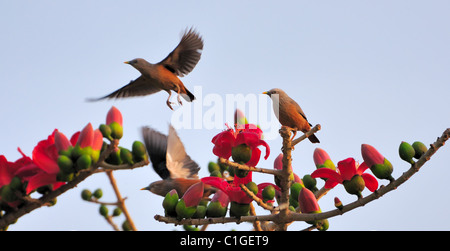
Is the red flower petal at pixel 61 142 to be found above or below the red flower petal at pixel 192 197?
above

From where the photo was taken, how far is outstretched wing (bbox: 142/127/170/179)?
3.99 meters

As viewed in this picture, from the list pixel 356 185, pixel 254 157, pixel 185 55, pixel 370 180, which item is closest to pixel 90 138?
pixel 254 157

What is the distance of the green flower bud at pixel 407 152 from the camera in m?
2.60

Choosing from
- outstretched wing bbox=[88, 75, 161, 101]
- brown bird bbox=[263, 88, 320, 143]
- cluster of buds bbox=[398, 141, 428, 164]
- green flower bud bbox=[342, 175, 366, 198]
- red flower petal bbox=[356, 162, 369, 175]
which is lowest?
green flower bud bbox=[342, 175, 366, 198]

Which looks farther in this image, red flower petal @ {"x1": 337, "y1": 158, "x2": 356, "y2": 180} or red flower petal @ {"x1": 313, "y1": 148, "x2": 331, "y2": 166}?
red flower petal @ {"x1": 313, "y1": 148, "x2": 331, "y2": 166}

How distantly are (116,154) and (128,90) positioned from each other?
554 cm

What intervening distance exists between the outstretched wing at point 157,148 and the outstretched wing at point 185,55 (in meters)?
3.75

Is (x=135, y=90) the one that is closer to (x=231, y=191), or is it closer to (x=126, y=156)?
(x=126, y=156)

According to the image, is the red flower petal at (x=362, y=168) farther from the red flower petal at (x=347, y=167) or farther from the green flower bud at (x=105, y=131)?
the green flower bud at (x=105, y=131)

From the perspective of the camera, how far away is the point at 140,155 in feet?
9.90

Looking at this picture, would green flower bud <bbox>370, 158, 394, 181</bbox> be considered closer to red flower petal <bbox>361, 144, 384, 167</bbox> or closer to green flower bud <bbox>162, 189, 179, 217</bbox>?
red flower petal <bbox>361, 144, 384, 167</bbox>

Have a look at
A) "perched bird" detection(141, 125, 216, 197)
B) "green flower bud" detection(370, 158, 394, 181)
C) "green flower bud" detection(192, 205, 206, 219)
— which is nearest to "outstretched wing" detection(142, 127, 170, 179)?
"perched bird" detection(141, 125, 216, 197)

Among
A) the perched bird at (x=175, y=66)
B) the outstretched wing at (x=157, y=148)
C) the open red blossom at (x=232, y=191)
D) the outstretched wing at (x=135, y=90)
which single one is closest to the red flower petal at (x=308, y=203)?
the open red blossom at (x=232, y=191)

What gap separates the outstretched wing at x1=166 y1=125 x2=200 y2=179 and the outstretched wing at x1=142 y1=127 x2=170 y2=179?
0.26 feet
